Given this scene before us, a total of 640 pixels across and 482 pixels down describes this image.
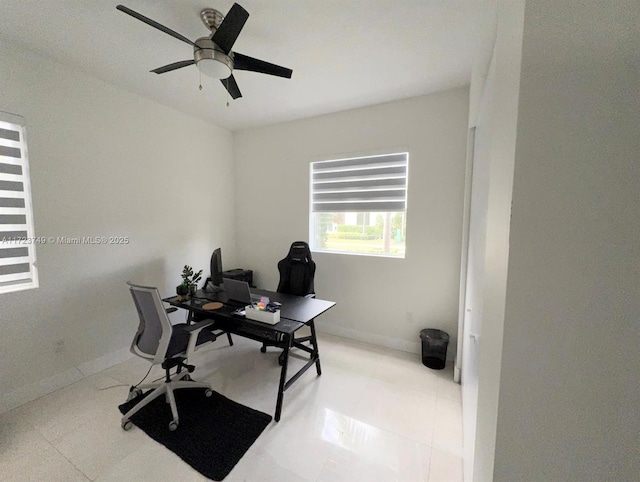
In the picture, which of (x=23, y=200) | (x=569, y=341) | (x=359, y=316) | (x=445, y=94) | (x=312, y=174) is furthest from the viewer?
(x=312, y=174)

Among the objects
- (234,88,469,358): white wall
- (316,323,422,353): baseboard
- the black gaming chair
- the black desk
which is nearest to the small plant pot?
the black desk

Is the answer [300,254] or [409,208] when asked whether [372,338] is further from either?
[409,208]

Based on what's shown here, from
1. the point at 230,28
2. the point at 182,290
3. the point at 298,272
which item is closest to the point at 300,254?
the point at 298,272

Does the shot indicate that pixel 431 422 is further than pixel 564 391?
Yes

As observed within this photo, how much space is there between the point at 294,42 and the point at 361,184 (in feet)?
5.26

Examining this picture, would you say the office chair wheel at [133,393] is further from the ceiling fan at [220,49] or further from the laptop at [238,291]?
the ceiling fan at [220,49]

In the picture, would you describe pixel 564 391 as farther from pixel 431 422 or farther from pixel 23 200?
pixel 23 200

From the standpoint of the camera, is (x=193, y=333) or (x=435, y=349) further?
(x=435, y=349)

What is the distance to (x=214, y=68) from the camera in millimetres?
1623

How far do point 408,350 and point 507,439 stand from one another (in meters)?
2.66

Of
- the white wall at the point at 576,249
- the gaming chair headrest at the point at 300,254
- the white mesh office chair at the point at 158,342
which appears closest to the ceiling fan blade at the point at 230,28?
the white wall at the point at 576,249

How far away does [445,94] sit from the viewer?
2.47 metres

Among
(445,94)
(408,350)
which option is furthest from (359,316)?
(445,94)

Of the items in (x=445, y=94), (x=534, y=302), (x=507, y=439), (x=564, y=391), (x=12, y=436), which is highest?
(x=445, y=94)
